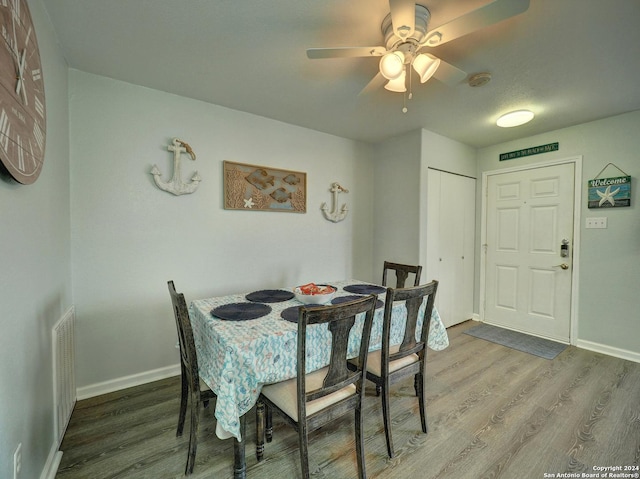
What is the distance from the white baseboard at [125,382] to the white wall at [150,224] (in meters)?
0.03

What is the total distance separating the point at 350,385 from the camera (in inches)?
57.5

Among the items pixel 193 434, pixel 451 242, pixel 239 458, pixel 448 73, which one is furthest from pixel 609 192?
pixel 193 434

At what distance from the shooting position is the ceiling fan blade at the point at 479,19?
3.73 ft

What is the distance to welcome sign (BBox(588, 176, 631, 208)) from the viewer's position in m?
2.71

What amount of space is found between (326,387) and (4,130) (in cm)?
158

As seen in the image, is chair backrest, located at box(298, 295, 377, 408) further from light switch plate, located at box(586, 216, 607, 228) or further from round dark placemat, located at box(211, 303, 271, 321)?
light switch plate, located at box(586, 216, 607, 228)

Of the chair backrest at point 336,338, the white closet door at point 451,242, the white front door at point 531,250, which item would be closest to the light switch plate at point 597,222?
the white front door at point 531,250

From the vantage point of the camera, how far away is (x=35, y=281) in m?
1.35

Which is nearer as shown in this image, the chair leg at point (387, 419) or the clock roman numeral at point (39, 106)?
the clock roman numeral at point (39, 106)

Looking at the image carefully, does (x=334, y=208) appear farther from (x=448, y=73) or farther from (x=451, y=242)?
(x=448, y=73)

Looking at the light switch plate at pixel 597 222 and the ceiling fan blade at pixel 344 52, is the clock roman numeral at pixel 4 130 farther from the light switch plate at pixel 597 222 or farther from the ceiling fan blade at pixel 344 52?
the light switch plate at pixel 597 222

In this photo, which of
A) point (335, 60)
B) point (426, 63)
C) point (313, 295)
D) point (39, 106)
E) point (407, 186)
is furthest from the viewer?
point (407, 186)

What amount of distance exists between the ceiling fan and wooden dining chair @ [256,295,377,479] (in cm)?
128

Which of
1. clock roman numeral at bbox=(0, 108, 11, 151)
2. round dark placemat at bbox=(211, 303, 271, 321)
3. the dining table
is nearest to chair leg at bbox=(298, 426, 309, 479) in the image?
the dining table
